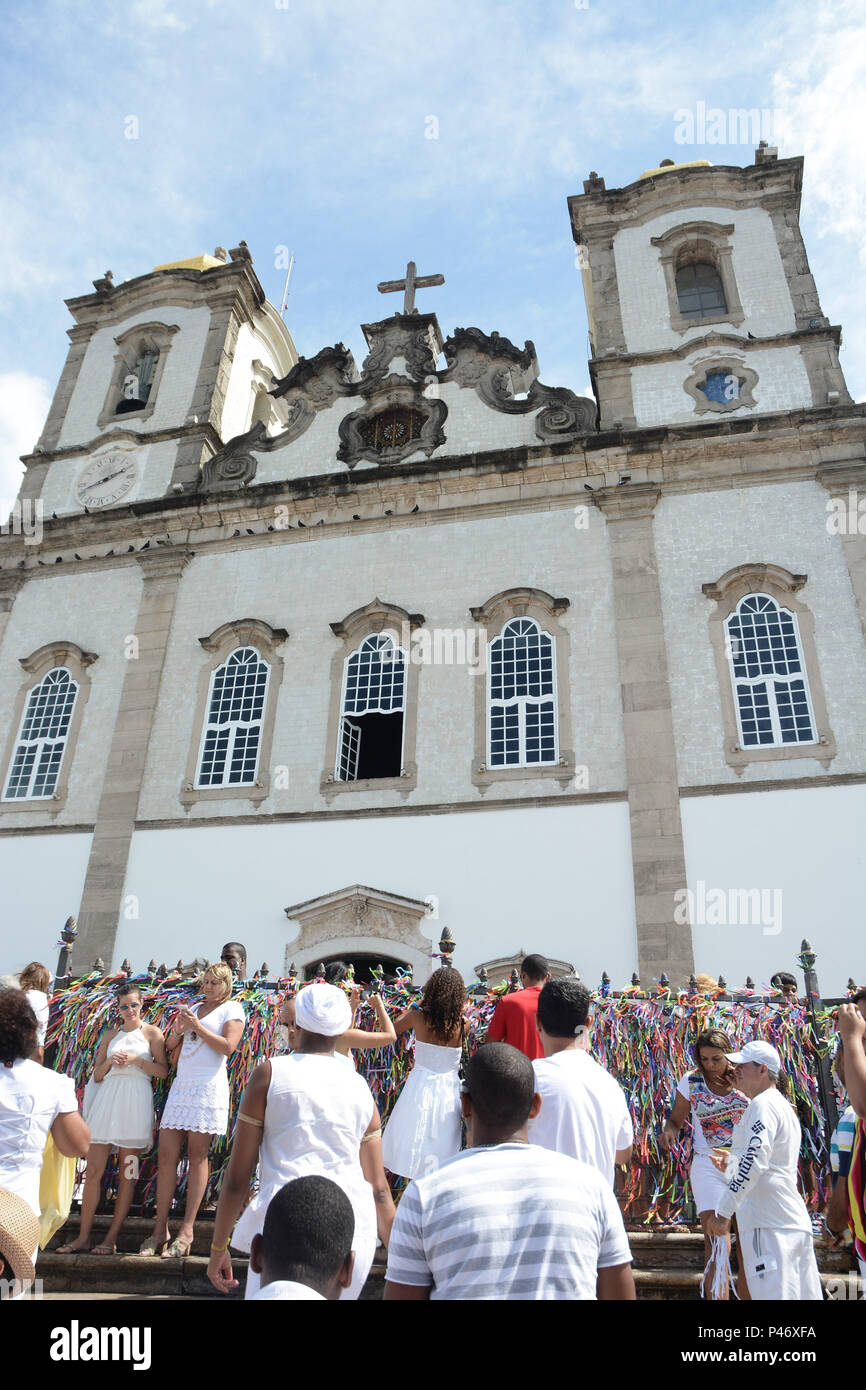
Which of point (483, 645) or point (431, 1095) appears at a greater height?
point (483, 645)

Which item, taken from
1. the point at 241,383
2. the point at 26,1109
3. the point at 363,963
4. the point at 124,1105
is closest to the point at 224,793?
the point at 363,963

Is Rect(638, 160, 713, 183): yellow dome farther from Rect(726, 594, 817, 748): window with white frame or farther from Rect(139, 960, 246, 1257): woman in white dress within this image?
Rect(139, 960, 246, 1257): woman in white dress

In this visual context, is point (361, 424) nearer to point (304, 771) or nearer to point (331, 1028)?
point (304, 771)

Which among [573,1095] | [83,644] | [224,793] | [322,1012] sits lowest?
[573,1095]

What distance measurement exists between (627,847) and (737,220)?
13.4 meters

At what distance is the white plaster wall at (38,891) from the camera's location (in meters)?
13.9

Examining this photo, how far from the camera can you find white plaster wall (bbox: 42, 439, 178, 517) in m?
18.2

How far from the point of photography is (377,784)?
13781mm

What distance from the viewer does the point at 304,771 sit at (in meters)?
14.2

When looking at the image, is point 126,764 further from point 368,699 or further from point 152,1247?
point 152,1247

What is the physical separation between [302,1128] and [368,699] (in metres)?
11.2

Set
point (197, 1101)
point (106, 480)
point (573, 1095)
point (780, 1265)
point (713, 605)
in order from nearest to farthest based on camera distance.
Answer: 1. point (573, 1095)
2. point (780, 1265)
3. point (197, 1101)
4. point (713, 605)
5. point (106, 480)
